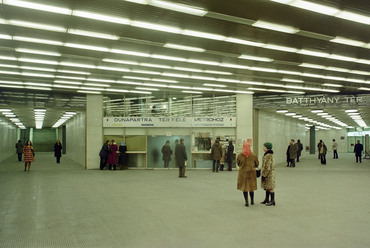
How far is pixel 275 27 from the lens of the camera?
8.34 metres

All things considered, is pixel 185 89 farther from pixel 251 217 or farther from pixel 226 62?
pixel 251 217

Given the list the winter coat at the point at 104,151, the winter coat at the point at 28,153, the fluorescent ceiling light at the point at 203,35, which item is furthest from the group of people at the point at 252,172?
the winter coat at the point at 28,153

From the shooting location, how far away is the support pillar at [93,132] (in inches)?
763

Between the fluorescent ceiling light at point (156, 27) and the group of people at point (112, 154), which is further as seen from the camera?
the group of people at point (112, 154)

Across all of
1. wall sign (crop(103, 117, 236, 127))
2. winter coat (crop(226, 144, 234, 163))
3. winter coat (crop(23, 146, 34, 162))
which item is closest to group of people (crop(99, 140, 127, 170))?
wall sign (crop(103, 117, 236, 127))

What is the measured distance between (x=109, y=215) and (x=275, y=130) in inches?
723

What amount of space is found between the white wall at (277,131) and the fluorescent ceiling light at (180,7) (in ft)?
45.3

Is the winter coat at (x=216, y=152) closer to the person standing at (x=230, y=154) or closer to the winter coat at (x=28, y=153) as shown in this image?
the person standing at (x=230, y=154)

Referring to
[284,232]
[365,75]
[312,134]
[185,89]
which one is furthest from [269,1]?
[312,134]

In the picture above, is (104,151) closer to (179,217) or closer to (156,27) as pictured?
(156,27)

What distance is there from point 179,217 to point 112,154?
40.0ft

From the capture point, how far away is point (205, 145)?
64.3 ft

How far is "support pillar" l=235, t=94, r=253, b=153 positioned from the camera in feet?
63.8

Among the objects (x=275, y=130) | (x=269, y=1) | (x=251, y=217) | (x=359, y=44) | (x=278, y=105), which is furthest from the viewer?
(x=275, y=130)
